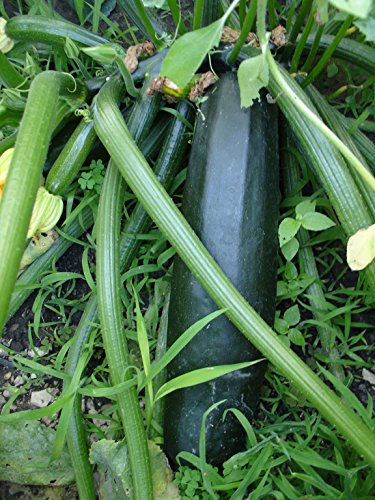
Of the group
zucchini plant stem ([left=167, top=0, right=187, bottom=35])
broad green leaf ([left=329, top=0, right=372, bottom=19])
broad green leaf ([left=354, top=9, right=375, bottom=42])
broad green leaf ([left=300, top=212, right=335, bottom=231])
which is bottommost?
broad green leaf ([left=300, top=212, right=335, bottom=231])

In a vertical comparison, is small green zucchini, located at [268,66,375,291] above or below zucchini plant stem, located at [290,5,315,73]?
below

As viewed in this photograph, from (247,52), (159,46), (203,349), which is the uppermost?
(247,52)

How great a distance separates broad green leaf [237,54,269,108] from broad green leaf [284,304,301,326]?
0.78m

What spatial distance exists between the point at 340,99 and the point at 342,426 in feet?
4.10

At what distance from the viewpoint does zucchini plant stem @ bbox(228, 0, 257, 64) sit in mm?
1601

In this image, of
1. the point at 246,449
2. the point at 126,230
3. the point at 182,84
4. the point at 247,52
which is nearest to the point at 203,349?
the point at 246,449

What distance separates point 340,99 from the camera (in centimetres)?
223

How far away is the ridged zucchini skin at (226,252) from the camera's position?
172 cm

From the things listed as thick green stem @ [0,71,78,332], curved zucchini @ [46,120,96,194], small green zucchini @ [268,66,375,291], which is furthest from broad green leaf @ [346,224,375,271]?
curved zucchini @ [46,120,96,194]

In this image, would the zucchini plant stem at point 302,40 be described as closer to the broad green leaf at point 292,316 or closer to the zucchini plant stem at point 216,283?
the zucchini plant stem at point 216,283

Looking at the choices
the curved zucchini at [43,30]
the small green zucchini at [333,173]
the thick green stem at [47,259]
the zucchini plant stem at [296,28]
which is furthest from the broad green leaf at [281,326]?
the curved zucchini at [43,30]

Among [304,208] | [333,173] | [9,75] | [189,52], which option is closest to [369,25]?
[189,52]

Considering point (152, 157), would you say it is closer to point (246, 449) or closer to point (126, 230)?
point (126, 230)

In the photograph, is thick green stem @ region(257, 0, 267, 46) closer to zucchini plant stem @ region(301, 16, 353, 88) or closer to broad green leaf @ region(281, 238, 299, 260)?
zucchini plant stem @ region(301, 16, 353, 88)
